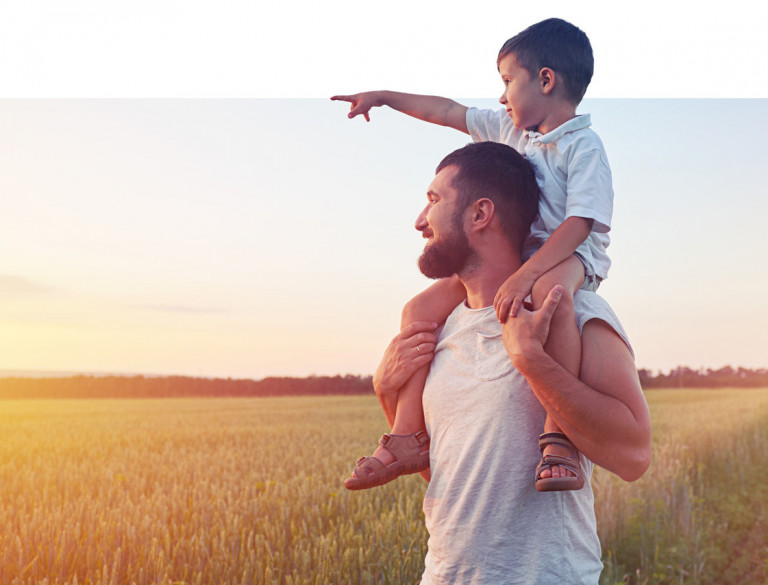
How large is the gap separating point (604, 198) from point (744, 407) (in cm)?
1967

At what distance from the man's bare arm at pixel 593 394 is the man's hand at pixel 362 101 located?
1435 mm

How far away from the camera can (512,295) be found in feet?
7.68

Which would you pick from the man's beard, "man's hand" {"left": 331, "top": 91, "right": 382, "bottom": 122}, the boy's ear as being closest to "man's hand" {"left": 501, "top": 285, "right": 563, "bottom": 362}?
the man's beard

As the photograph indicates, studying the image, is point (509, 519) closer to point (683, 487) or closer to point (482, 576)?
point (482, 576)

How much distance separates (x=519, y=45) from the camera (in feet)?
9.40

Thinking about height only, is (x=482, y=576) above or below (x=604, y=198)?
below

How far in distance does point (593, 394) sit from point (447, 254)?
0.71 metres

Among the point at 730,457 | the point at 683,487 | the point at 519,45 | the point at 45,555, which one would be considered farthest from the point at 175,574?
the point at 730,457

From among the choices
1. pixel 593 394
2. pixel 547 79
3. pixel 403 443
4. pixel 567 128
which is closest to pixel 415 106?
pixel 547 79

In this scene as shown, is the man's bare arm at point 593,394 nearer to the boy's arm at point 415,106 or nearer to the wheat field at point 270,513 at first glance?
the boy's arm at point 415,106

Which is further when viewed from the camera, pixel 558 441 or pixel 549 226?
pixel 549 226

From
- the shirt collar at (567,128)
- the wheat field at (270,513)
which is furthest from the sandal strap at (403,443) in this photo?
the wheat field at (270,513)

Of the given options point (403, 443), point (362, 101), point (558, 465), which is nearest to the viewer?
point (558, 465)

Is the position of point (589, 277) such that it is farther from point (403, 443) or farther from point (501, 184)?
point (403, 443)
